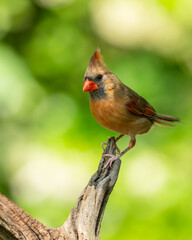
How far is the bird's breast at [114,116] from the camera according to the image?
10.4ft

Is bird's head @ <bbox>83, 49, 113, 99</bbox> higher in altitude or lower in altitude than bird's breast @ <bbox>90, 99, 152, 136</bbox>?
higher

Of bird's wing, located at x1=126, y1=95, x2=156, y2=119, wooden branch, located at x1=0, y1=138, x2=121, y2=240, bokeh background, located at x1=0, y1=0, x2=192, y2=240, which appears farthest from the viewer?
bokeh background, located at x1=0, y1=0, x2=192, y2=240

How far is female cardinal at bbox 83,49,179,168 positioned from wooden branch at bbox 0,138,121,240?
432 mm

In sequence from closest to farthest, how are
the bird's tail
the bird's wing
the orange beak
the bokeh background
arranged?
the orange beak → the bird's wing → the bird's tail → the bokeh background

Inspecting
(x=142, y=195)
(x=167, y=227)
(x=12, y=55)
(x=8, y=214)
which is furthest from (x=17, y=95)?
(x=8, y=214)

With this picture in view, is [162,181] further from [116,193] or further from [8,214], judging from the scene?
[8,214]

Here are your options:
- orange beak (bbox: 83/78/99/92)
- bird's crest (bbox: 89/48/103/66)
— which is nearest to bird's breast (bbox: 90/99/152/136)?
orange beak (bbox: 83/78/99/92)

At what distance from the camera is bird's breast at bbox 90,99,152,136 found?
10.4 ft

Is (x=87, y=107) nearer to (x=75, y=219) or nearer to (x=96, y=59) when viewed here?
(x=96, y=59)

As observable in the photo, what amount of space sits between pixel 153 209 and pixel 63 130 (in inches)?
49.1

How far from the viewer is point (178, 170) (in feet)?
14.3

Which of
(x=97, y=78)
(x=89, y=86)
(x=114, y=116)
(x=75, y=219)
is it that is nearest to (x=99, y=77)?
(x=97, y=78)

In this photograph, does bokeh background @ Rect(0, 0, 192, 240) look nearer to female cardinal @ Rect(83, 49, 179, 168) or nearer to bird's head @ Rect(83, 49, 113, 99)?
female cardinal @ Rect(83, 49, 179, 168)

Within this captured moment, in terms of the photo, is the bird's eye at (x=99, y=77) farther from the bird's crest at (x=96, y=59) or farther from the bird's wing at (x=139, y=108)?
the bird's wing at (x=139, y=108)
